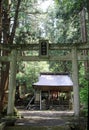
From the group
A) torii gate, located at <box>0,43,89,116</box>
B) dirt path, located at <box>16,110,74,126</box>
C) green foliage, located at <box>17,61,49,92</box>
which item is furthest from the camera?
green foliage, located at <box>17,61,49,92</box>

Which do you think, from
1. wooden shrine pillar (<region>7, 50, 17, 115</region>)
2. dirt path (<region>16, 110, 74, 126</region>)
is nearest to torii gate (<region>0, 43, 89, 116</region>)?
wooden shrine pillar (<region>7, 50, 17, 115</region>)

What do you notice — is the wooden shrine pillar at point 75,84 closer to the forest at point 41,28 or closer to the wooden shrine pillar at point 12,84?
the forest at point 41,28

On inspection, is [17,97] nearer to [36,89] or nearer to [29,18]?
[36,89]

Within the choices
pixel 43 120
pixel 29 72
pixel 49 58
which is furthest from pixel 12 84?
pixel 29 72

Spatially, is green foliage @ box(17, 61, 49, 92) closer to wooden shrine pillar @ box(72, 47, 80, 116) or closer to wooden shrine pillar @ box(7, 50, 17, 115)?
wooden shrine pillar @ box(7, 50, 17, 115)

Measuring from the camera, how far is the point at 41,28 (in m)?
28.7

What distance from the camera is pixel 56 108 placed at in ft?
76.9

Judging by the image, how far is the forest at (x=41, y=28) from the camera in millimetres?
14825

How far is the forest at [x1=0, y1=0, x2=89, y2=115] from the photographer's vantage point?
14.8 m

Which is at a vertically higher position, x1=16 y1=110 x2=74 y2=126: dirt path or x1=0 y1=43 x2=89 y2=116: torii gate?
x1=0 y1=43 x2=89 y2=116: torii gate

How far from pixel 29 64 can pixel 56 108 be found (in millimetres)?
11845

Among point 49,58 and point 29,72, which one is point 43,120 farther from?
point 29,72

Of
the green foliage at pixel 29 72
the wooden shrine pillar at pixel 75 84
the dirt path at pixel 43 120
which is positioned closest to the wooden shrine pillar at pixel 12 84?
the dirt path at pixel 43 120

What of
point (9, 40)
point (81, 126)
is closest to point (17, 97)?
point (9, 40)
